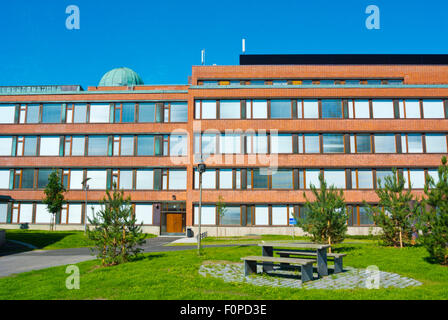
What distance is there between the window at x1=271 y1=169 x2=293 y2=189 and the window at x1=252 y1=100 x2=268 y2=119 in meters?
5.86

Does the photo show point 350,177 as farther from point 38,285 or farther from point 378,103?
point 38,285

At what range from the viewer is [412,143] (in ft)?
122

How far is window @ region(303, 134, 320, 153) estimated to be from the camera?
3716cm

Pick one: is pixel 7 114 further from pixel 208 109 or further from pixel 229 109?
pixel 229 109

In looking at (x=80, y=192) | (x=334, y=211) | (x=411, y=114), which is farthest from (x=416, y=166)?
(x=80, y=192)

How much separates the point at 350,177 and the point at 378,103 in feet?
26.9

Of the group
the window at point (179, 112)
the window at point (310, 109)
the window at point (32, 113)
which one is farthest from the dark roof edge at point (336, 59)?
the window at point (32, 113)

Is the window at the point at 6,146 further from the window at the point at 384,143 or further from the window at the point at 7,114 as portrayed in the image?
the window at the point at 384,143

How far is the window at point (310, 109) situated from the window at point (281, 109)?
5.06 ft

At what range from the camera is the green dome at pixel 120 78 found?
Answer: 50031 mm

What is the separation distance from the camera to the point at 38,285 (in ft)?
37.5

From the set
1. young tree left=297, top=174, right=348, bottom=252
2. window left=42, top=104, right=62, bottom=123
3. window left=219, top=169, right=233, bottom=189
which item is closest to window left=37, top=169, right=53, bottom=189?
window left=42, top=104, right=62, bottom=123

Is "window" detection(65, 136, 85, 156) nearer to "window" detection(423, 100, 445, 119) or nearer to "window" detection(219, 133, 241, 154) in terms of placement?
"window" detection(219, 133, 241, 154)
